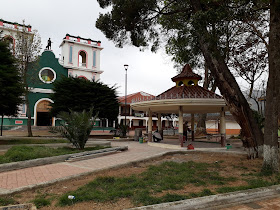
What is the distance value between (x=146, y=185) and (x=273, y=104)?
4762 mm

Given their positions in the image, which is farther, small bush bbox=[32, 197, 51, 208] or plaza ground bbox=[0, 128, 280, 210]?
plaza ground bbox=[0, 128, 280, 210]

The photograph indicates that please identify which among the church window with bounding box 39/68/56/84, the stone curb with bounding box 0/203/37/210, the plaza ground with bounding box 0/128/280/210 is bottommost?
the plaza ground with bounding box 0/128/280/210

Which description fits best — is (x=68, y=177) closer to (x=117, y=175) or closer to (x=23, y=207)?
(x=117, y=175)

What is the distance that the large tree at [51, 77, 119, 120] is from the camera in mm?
22328

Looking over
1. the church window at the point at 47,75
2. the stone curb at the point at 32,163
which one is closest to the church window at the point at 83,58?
the church window at the point at 47,75

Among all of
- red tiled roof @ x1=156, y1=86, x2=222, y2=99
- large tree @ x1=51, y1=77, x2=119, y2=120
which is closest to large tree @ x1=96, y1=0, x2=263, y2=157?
red tiled roof @ x1=156, y1=86, x2=222, y2=99

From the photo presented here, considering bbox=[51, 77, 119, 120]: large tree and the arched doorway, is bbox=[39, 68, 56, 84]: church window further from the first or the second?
bbox=[51, 77, 119, 120]: large tree

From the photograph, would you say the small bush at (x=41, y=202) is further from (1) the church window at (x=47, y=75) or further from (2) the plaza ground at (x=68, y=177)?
A: (1) the church window at (x=47, y=75)

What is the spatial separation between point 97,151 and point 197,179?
5.71 meters

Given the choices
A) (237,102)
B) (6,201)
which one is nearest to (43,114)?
(237,102)

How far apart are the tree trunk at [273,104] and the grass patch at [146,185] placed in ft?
5.62

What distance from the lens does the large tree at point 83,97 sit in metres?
22.3

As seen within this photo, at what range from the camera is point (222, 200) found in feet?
15.5

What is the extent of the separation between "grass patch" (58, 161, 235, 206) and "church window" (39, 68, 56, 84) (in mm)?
27235
